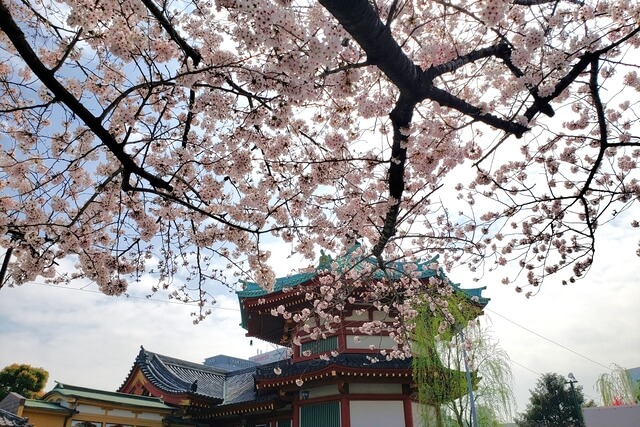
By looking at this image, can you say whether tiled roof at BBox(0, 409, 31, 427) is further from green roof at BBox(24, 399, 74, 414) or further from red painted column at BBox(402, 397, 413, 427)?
red painted column at BBox(402, 397, 413, 427)

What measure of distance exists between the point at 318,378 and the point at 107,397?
29.6 ft

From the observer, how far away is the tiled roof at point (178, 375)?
55.3ft

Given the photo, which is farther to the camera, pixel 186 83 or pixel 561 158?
pixel 561 158

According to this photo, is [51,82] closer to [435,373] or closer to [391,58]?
[391,58]

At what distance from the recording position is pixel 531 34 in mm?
3783

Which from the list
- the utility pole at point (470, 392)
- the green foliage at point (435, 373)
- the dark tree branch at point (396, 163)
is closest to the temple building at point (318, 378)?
the green foliage at point (435, 373)

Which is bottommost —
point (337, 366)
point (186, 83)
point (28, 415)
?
point (28, 415)

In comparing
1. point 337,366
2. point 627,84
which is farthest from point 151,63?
point 337,366

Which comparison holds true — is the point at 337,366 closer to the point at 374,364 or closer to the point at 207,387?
the point at 374,364

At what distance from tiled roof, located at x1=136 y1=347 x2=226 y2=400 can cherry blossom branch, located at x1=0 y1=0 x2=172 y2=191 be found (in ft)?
46.3

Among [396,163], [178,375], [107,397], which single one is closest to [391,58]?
[396,163]

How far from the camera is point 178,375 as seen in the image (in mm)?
18375

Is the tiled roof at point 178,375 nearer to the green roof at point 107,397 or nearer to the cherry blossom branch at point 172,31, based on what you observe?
the green roof at point 107,397

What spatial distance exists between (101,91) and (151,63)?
1494mm
